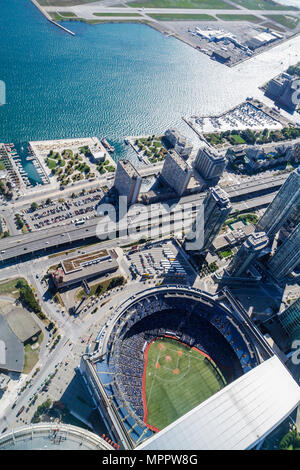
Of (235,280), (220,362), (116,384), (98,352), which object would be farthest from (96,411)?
(235,280)

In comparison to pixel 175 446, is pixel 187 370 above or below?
below

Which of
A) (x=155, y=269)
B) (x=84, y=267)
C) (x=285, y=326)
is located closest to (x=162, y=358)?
(x=155, y=269)

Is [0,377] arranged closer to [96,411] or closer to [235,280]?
[96,411]

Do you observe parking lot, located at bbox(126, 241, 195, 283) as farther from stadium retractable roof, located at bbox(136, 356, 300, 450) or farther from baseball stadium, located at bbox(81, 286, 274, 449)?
stadium retractable roof, located at bbox(136, 356, 300, 450)

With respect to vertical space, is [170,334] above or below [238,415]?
below

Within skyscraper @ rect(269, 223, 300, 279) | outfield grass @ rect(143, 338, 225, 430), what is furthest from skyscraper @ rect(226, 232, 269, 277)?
outfield grass @ rect(143, 338, 225, 430)

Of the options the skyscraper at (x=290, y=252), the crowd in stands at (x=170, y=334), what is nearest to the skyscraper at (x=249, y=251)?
the skyscraper at (x=290, y=252)

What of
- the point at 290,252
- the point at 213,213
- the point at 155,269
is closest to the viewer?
the point at 213,213

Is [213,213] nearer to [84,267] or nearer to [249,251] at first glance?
[249,251]
